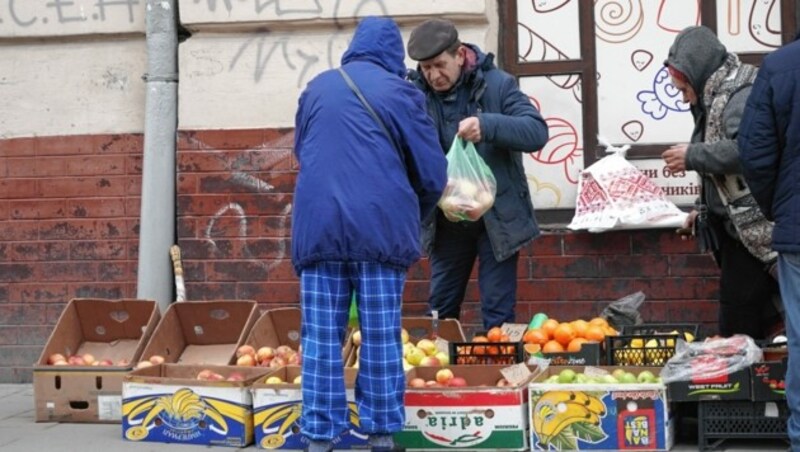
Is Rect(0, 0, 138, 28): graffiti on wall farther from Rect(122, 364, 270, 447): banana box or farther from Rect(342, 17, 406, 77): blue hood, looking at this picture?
Rect(342, 17, 406, 77): blue hood

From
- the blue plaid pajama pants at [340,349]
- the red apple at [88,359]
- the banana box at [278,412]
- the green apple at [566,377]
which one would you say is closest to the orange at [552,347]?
the green apple at [566,377]

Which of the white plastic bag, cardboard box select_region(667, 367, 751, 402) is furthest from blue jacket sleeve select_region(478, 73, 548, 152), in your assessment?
cardboard box select_region(667, 367, 751, 402)

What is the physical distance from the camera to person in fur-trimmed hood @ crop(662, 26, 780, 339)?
256 inches

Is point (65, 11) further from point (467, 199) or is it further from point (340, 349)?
point (340, 349)

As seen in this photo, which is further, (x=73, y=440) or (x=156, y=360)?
(x=156, y=360)

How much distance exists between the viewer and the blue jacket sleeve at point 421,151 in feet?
18.9

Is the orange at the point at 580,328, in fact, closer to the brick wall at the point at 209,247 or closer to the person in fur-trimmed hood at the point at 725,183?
the person in fur-trimmed hood at the point at 725,183

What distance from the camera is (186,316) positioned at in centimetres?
763

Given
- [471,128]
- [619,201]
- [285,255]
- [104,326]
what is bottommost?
[104,326]

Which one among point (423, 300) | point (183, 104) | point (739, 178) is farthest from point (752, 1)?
point (183, 104)

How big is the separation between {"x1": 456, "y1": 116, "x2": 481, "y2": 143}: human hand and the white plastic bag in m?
1.27

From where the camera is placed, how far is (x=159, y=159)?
327 inches

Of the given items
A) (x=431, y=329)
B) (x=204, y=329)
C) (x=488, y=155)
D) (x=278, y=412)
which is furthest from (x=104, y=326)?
(x=488, y=155)

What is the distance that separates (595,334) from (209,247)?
258 cm
